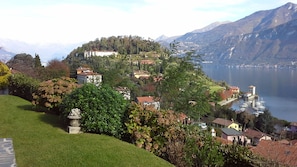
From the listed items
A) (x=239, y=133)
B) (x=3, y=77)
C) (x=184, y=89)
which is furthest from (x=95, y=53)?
(x=184, y=89)

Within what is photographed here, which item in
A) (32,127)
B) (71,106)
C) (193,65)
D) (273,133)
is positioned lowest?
(273,133)

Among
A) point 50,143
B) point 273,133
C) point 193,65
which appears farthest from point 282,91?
point 50,143

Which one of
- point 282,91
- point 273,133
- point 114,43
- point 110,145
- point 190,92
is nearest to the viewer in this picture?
point 110,145

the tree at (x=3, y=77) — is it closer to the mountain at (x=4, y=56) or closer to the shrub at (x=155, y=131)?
the mountain at (x=4, y=56)

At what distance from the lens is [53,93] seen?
7.73m

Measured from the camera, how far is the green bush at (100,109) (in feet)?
18.9

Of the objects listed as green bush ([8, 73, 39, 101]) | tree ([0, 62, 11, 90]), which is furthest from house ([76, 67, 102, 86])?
tree ([0, 62, 11, 90])

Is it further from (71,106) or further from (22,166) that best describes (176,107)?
(22,166)

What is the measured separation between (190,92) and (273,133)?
31.6 meters

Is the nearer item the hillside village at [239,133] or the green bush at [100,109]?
the green bush at [100,109]

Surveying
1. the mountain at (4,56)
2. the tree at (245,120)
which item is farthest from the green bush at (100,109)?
the tree at (245,120)

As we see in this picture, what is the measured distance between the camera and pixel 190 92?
859cm

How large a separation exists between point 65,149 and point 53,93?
3245 millimetres

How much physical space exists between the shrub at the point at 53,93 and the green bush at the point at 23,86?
2.58m
